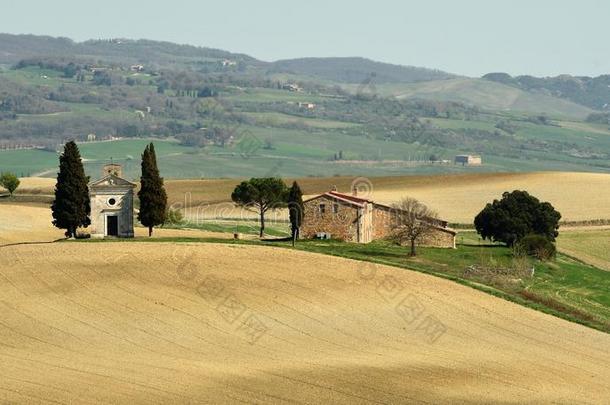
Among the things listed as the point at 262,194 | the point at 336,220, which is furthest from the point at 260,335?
the point at 262,194

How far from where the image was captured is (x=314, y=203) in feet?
371

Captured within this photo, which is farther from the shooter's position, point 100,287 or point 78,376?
point 100,287

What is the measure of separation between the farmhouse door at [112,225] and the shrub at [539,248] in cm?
3404

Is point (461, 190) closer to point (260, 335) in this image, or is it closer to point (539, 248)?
point (539, 248)

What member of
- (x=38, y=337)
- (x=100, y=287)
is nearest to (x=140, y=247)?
(x=100, y=287)

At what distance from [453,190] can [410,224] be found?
71113 mm

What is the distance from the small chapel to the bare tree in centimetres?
2197

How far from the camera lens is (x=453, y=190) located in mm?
174375

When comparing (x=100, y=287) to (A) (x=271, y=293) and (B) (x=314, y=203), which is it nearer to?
(A) (x=271, y=293)

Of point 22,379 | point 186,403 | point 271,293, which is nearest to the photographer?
point 186,403

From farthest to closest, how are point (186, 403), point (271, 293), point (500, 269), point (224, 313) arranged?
point (500, 269)
point (271, 293)
point (224, 313)
point (186, 403)

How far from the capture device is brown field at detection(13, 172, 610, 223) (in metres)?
151

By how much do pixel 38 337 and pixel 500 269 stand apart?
41.9 metres

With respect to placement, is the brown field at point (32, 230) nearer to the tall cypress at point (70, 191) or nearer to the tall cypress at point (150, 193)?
the tall cypress at point (150, 193)
